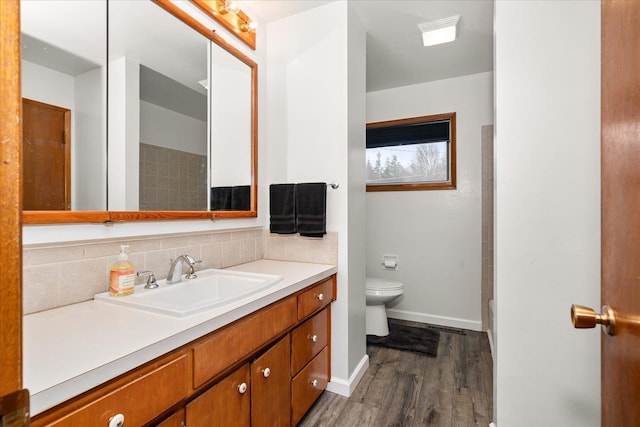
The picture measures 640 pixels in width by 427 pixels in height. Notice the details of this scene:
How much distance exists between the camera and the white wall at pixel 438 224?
2.94 m

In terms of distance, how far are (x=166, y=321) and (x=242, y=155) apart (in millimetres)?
1256

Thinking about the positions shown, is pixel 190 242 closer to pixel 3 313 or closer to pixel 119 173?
pixel 119 173

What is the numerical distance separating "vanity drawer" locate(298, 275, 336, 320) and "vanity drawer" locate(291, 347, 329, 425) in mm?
291

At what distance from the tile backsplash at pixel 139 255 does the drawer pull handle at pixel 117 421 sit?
0.56 metres

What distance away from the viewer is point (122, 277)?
121 cm

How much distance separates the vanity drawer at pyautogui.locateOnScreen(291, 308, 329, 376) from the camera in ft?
5.05

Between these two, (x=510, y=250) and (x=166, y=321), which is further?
(x=510, y=250)

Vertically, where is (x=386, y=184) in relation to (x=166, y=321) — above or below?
above

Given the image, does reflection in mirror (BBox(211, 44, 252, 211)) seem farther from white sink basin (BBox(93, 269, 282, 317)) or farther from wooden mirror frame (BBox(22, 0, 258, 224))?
white sink basin (BBox(93, 269, 282, 317))

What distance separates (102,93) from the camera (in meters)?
1.26

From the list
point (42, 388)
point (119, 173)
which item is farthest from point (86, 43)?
point (42, 388)

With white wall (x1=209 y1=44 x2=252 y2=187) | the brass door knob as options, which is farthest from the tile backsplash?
the brass door knob

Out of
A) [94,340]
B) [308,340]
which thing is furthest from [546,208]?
[94,340]

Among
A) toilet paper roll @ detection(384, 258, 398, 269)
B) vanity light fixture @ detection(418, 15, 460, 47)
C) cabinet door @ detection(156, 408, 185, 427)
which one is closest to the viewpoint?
cabinet door @ detection(156, 408, 185, 427)
